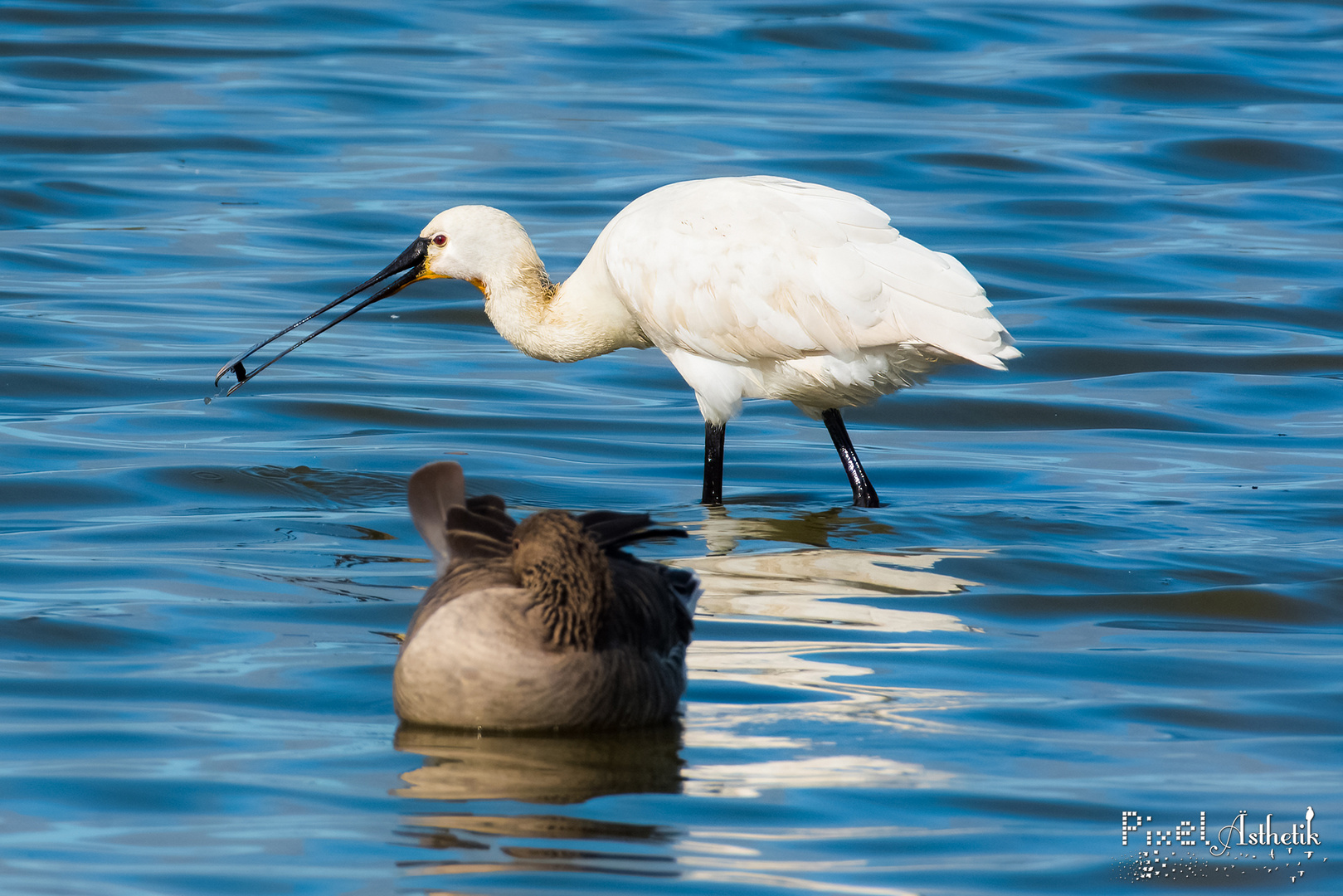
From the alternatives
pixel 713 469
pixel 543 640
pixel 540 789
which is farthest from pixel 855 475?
pixel 540 789

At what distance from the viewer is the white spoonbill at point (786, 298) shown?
26.6ft

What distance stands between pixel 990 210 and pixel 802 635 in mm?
9744

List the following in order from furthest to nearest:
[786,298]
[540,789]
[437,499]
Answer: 1. [786,298]
2. [437,499]
3. [540,789]

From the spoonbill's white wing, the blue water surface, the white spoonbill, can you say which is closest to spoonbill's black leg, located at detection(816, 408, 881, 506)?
the white spoonbill

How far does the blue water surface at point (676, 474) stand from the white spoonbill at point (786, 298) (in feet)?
1.82

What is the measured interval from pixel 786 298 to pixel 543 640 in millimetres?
3675

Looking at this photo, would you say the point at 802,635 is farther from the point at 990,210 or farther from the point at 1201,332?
the point at 990,210

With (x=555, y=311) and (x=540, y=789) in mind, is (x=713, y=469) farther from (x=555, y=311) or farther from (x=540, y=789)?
(x=540, y=789)

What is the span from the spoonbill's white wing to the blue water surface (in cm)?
75

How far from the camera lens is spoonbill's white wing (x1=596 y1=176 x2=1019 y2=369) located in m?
8.07

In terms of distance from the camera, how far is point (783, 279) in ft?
27.3

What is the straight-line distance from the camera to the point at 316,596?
6500 mm

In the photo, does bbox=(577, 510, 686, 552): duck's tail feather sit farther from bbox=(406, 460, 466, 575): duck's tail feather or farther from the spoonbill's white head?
the spoonbill's white head

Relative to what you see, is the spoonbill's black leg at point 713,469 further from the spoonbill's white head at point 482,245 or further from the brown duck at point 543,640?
the brown duck at point 543,640
